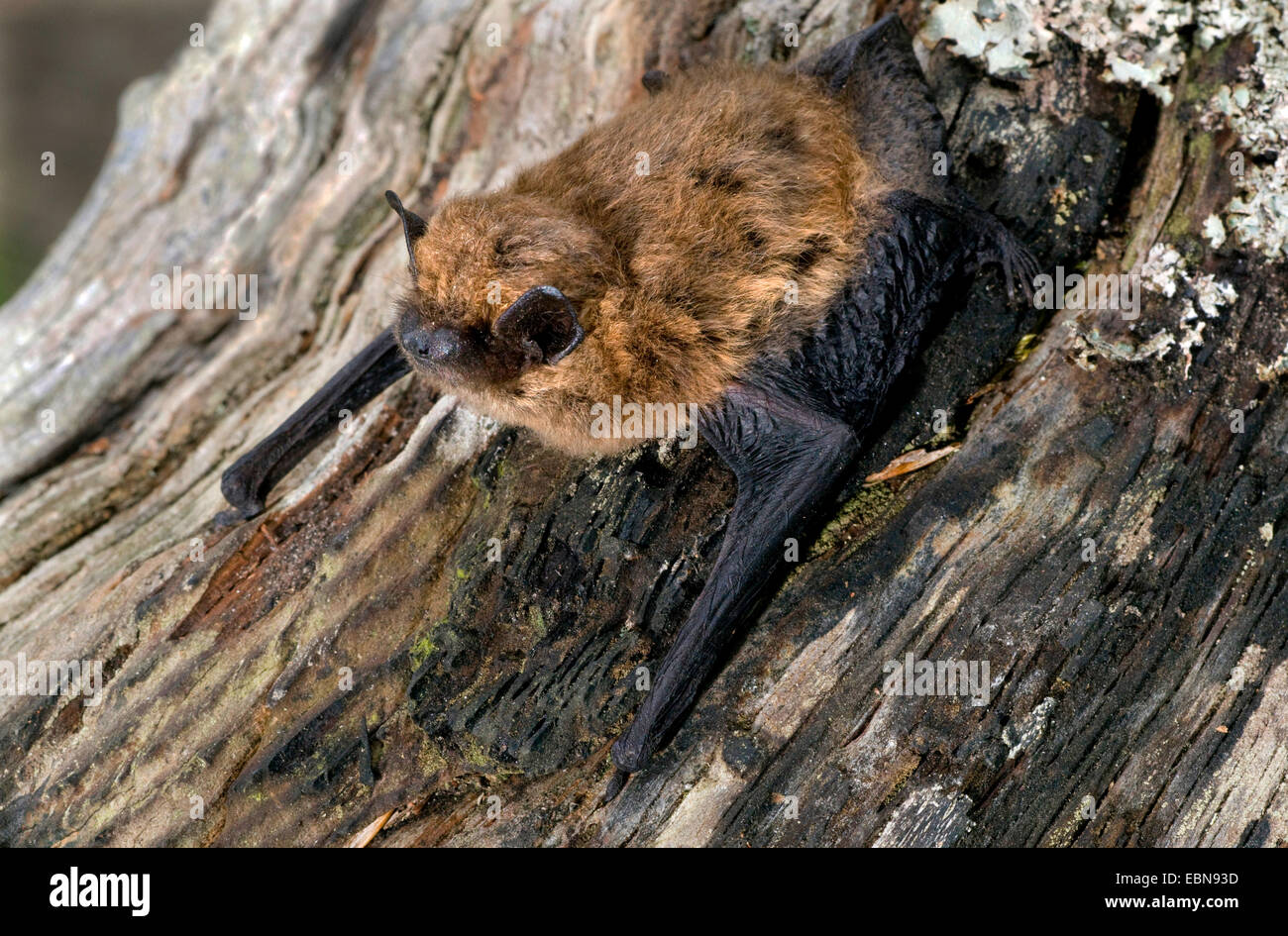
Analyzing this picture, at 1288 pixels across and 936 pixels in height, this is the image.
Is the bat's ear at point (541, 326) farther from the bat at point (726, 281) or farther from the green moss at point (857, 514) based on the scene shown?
the green moss at point (857, 514)

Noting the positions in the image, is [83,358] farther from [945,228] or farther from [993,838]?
[993,838]

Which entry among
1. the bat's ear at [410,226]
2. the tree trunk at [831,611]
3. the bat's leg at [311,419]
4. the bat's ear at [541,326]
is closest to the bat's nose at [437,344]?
the bat's ear at [541,326]

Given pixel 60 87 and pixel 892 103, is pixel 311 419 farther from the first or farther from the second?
pixel 60 87

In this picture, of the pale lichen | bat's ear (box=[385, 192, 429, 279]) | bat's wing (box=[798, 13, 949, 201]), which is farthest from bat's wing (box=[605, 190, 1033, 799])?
bat's ear (box=[385, 192, 429, 279])

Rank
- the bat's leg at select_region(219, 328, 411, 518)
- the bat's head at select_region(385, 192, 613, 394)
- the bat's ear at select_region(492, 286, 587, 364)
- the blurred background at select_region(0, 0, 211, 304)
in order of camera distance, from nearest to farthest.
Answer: the bat's ear at select_region(492, 286, 587, 364), the bat's head at select_region(385, 192, 613, 394), the bat's leg at select_region(219, 328, 411, 518), the blurred background at select_region(0, 0, 211, 304)

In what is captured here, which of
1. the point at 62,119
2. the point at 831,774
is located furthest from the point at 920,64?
the point at 62,119

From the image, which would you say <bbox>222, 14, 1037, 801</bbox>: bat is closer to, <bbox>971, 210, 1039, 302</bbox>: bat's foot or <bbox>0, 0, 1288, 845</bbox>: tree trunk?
<bbox>971, 210, 1039, 302</bbox>: bat's foot

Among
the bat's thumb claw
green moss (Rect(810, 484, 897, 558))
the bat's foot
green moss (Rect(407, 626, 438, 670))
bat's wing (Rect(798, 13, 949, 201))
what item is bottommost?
the bat's thumb claw

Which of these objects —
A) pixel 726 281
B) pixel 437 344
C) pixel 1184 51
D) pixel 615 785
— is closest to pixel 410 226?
pixel 437 344
